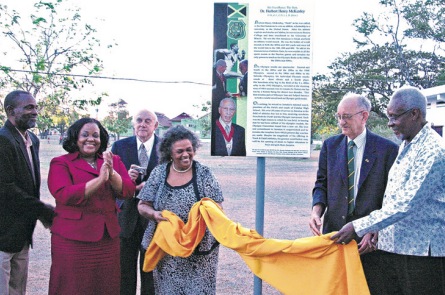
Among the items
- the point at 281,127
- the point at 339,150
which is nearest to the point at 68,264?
the point at 281,127

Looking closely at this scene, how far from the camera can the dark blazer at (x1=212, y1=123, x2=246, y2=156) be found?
4688 mm

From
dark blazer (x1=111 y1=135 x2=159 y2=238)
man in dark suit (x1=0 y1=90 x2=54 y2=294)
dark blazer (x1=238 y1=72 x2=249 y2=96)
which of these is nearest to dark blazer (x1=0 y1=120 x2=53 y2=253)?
man in dark suit (x1=0 y1=90 x2=54 y2=294)

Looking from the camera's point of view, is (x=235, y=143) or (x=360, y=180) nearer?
(x=360, y=180)

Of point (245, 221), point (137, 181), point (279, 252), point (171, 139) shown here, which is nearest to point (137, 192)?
point (137, 181)

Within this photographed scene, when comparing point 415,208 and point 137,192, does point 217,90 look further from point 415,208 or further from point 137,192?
point 415,208

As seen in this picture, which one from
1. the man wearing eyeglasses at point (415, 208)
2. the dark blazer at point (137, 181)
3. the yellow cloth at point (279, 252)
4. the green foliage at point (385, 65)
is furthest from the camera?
the green foliage at point (385, 65)

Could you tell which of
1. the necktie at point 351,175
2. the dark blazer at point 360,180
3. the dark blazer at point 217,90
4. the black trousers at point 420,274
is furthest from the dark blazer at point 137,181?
the black trousers at point 420,274

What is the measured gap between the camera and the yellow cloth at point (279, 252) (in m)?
3.91

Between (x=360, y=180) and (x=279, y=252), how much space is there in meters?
0.92

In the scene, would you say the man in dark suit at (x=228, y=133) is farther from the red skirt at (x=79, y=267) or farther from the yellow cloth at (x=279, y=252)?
the red skirt at (x=79, y=267)

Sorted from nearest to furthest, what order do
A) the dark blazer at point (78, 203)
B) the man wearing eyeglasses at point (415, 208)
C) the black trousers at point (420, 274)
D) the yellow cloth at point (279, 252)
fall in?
the man wearing eyeglasses at point (415, 208) → the black trousers at point (420, 274) → the yellow cloth at point (279, 252) → the dark blazer at point (78, 203)

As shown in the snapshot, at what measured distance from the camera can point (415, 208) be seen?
→ 344 cm

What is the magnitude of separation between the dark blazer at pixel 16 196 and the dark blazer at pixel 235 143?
162 cm

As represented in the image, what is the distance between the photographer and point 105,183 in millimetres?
4324
